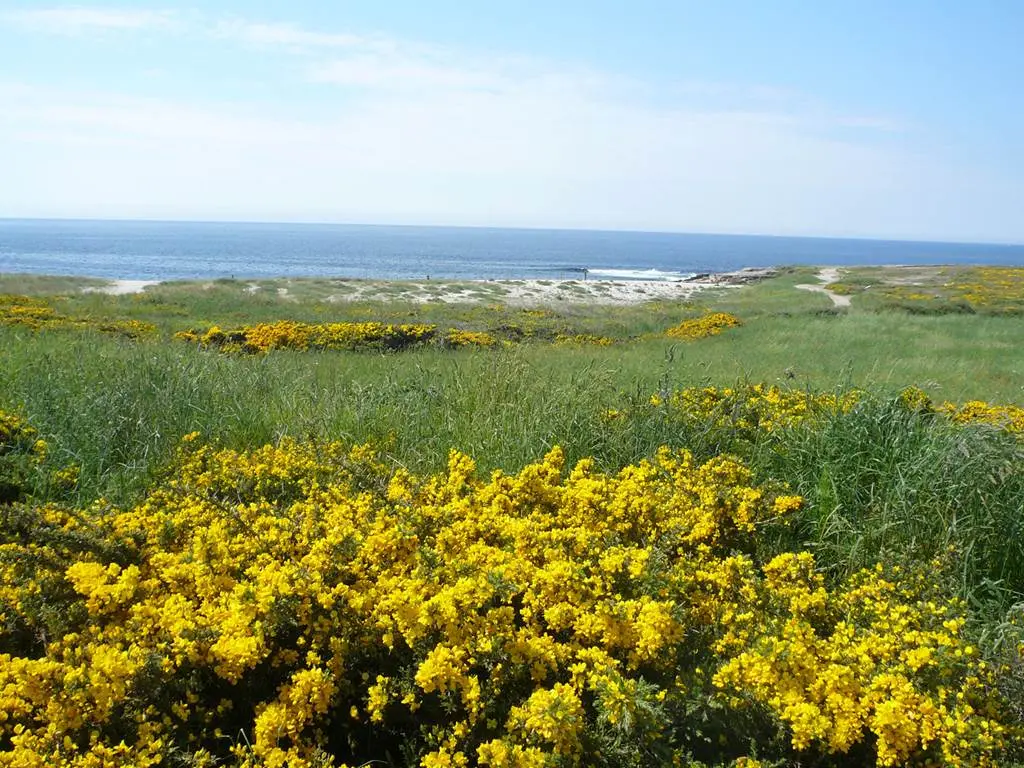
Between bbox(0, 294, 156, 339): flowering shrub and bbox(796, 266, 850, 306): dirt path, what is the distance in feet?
82.4

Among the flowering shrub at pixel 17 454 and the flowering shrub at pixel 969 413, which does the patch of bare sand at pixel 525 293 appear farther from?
the flowering shrub at pixel 969 413

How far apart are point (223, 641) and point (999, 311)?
29052 mm

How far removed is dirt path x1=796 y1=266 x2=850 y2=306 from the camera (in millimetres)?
31616

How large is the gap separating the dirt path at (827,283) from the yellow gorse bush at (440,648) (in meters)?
29.2

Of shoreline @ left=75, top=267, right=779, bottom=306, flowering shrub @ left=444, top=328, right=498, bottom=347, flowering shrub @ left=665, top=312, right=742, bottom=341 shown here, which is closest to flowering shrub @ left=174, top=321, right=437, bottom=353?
flowering shrub @ left=444, top=328, right=498, bottom=347

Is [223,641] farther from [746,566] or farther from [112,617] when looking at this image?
[746,566]

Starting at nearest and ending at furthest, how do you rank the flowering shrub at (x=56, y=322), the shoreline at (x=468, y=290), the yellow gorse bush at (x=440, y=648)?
1. the yellow gorse bush at (x=440, y=648)
2. the flowering shrub at (x=56, y=322)
3. the shoreline at (x=468, y=290)

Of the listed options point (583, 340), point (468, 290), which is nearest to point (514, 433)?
point (583, 340)

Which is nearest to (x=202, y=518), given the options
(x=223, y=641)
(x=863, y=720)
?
(x=223, y=641)

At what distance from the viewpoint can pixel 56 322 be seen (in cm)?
1593

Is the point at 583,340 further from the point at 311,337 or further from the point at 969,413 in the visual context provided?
the point at 969,413

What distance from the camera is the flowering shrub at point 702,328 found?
2028 centimetres

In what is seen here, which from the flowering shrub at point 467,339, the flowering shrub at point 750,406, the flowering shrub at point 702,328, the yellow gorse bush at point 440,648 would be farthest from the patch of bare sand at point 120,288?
the yellow gorse bush at point 440,648

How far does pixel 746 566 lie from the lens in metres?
3.34
